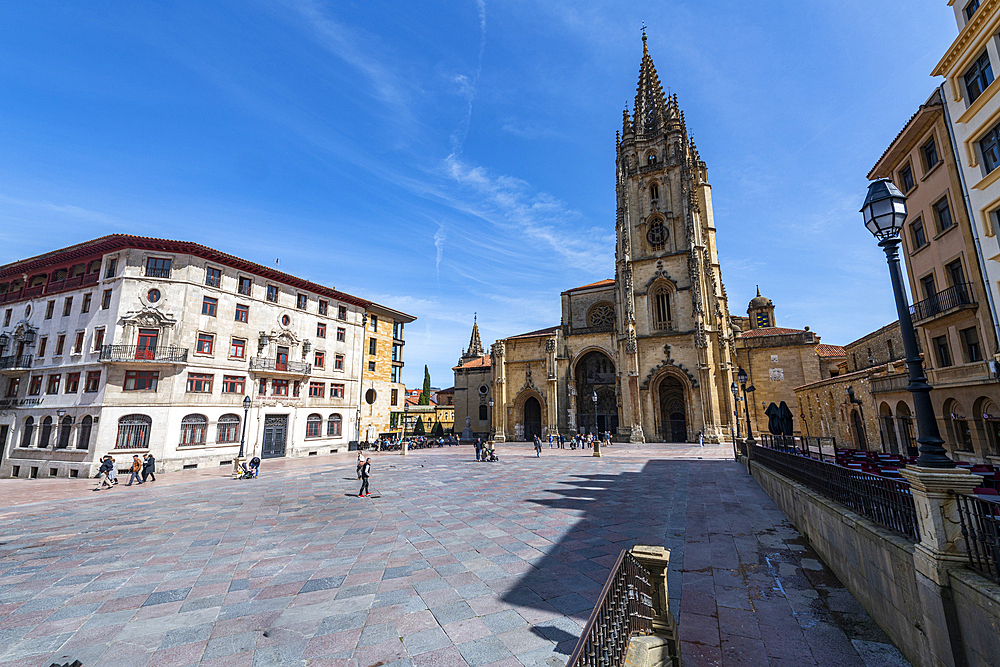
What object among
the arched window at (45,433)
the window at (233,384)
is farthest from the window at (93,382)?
the window at (233,384)

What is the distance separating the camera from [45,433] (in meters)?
21.4

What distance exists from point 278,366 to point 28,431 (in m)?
12.6

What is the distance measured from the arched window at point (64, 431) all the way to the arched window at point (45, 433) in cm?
119

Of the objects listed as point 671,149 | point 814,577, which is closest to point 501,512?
point 814,577

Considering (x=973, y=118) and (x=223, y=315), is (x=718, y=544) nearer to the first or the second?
(x=973, y=118)

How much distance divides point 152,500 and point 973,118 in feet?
98.5

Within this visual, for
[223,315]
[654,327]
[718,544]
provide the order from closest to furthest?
[718,544] < [223,315] < [654,327]

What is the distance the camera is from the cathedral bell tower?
1332 inches

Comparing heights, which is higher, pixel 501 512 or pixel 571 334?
pixel 571 334

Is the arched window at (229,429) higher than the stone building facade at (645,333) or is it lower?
lower

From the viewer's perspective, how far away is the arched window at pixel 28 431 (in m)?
21.7

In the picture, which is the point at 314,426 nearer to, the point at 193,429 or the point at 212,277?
the point at 193,429

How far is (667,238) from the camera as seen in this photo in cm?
3844

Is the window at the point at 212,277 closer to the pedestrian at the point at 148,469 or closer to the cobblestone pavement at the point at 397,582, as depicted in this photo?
the pedestrian at the point at 148,469
